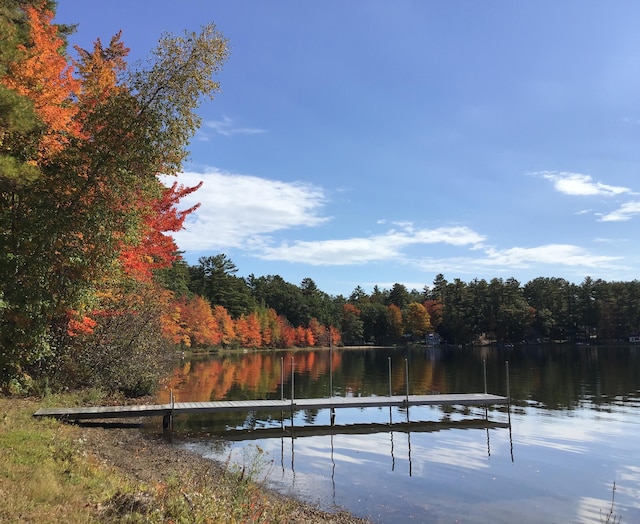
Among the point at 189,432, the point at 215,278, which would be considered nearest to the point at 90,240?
the point at 189,432

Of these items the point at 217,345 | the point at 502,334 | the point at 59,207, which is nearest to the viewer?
the point at 59,207

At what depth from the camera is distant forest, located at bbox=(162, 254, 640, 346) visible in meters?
100

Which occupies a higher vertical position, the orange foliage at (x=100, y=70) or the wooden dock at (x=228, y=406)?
the orange foliage at (x=100, y=70)

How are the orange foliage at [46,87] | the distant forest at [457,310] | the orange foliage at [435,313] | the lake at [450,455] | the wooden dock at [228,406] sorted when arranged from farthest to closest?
the orange foliage at [435,313], the distant forest at [457,310], the wooden dock at [228,406], the orange foliage at [46,87], the lake at [450,455]

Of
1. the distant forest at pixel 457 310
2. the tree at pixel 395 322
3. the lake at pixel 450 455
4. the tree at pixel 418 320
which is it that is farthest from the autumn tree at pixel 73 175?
the tree at pixel 395 322

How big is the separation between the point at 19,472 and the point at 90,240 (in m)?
5.56

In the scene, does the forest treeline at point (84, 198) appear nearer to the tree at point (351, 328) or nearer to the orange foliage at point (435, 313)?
the tree at point (351, 328)

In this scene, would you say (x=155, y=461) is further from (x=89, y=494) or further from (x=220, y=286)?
(x=220, y=286)

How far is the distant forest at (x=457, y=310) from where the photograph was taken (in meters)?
100

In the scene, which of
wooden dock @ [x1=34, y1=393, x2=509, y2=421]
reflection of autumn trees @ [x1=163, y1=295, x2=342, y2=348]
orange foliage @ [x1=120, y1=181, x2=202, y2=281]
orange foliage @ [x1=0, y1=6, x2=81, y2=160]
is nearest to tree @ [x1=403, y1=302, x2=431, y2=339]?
reflection of autumn trees @ [x1=163, y1=295, x2=342, y2=348]

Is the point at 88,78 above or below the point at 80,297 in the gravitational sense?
above

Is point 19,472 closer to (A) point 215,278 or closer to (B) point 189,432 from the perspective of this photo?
(B) point 189,432

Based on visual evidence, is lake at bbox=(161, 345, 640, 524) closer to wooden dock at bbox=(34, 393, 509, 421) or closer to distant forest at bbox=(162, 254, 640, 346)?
wooden dock at bbox=(34, 393, 509, 421)

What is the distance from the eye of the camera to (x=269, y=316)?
103562 mm
